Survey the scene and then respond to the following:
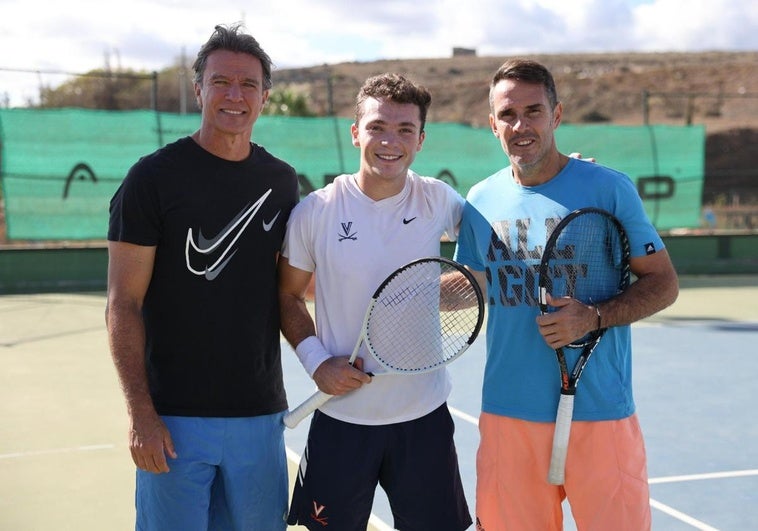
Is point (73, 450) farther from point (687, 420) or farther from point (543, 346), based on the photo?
point (687, 420)

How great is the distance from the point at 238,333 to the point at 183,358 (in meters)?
0.19

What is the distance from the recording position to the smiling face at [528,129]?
126 inches

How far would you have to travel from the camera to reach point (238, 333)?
317 cm

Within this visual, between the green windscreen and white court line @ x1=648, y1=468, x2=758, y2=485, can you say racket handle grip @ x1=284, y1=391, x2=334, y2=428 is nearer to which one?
white court line @ x1=648, y1=468, x2=758, y2=485

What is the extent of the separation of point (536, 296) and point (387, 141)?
0.70 meters

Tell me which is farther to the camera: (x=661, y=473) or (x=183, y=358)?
Answer: (x=661, y=473)

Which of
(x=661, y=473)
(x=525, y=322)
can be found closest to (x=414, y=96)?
(x=525, y=322)

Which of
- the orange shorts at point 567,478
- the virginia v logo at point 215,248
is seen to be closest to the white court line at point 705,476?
the orange shorts at point 567,478

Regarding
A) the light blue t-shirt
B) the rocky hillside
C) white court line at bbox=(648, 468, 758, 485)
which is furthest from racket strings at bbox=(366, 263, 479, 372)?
the rocky hillside

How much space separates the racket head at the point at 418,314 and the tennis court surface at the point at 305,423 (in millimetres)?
1562

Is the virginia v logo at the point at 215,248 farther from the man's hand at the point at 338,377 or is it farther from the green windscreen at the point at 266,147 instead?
the green windscreen at the point at 266,147

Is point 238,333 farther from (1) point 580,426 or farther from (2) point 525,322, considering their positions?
(1) point 580,426

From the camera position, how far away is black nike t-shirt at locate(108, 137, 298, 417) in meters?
3.06

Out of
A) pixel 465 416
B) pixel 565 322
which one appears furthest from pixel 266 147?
pixel 565 322
